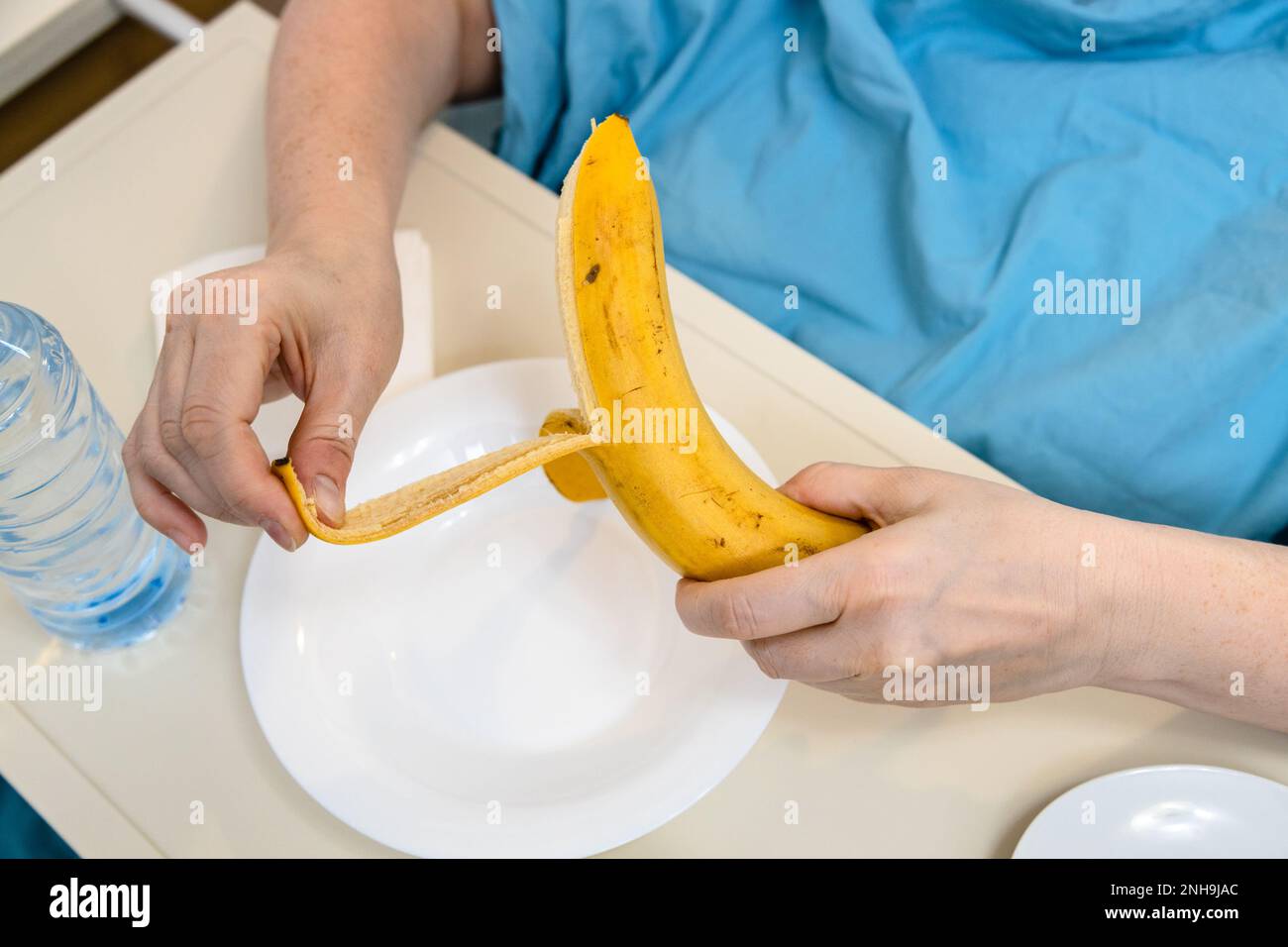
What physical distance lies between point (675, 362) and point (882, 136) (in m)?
0.35

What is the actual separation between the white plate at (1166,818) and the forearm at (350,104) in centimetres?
59

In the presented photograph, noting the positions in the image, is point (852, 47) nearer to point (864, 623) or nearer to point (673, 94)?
point (673, 94)

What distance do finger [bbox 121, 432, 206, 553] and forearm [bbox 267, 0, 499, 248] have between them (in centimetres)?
19

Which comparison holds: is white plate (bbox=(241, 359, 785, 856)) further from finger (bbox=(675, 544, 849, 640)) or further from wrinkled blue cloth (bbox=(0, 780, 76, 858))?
wrinkled blue cloth (bbox=(0, 780, 76, 858))

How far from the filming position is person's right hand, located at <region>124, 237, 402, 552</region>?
1.75 feet

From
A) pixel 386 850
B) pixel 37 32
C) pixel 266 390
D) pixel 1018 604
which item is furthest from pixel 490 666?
pixel 37 32

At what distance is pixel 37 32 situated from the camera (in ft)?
2.85

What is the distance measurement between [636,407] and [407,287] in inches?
11.6

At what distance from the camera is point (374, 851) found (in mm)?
613

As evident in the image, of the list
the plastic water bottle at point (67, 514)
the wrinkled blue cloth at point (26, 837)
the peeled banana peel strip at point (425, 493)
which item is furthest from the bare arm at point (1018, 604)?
the wrinkled blue cloth at point (26, 837)

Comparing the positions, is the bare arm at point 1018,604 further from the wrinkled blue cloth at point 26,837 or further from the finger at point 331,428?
the wrinkled blue cloth at point 26,837

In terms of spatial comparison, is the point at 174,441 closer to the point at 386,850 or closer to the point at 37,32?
the point at 386,850

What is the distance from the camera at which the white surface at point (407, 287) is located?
29.3 inches

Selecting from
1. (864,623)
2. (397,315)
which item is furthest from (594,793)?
(397,315)
